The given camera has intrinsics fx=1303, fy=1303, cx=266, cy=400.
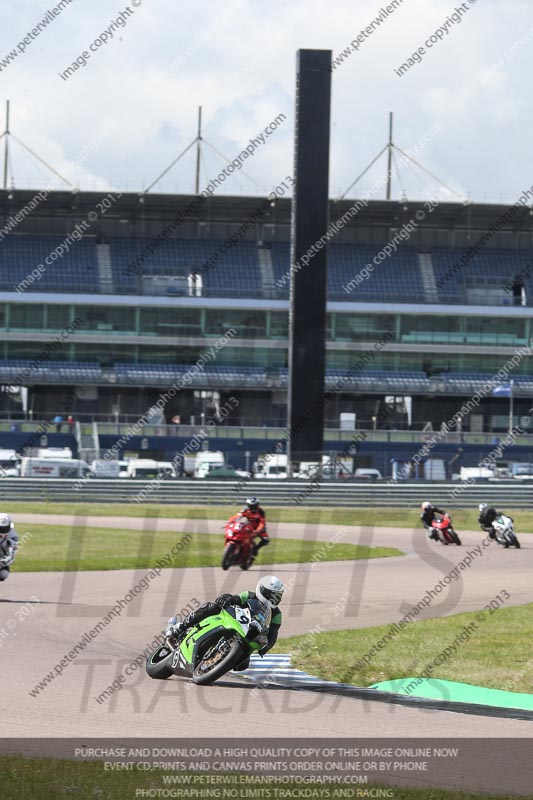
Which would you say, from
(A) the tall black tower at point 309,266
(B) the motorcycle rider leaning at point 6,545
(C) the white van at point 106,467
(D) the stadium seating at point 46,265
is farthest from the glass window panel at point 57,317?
(B) the motorcycle rider leaning at point 6,545

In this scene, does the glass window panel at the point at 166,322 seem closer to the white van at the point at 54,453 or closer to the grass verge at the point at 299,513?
the white van at the point at 54,453

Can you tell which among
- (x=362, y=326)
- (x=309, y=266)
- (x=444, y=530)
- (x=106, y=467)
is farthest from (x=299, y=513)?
(x=362, y=326)

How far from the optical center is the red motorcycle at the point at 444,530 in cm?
3184

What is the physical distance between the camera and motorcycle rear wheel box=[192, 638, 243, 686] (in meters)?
11.2

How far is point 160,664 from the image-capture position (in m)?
11.7

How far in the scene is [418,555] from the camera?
95.2 ft

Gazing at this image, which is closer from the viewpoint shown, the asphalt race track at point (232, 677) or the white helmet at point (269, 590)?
the asphalt race track at point (232, 677)

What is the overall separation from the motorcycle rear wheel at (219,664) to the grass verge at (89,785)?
307cm

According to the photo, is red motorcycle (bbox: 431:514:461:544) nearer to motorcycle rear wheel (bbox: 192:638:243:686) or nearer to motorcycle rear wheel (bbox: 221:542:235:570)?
motorcycle rear wheel (bbox: 221:542:235:570)

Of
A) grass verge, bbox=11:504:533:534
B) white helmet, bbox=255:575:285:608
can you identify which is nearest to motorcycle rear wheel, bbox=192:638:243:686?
white helmet, bbox=255:575:285:608

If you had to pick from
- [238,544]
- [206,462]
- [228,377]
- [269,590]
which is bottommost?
[206,462]

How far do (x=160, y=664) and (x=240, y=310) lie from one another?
6630 cm

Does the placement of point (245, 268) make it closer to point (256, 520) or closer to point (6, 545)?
point (256, 520)

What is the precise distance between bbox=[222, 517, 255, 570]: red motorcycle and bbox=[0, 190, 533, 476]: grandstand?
49131mm
